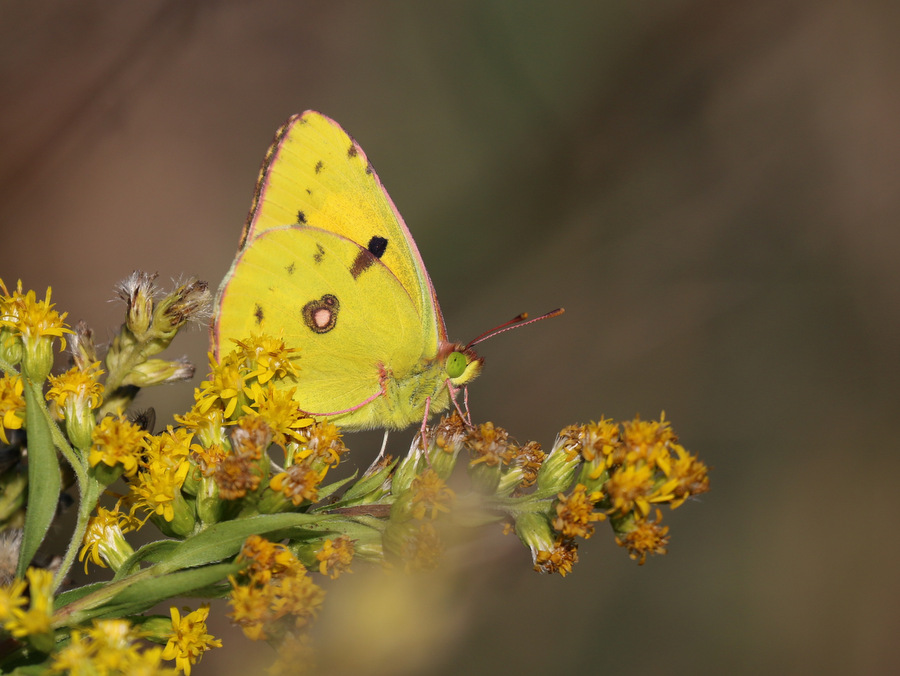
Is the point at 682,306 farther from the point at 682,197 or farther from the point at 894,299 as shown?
the point at 894,299

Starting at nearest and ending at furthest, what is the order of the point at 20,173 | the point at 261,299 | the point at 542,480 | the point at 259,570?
the point at 259,570 → the point at 542,480 → the point at 261,299 → the point at 20,173

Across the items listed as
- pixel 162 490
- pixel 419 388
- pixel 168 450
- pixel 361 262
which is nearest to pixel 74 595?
pixel 162 490

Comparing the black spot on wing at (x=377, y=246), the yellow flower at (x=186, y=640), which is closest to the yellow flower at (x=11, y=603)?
the yellow flower at (x=186, y=640)

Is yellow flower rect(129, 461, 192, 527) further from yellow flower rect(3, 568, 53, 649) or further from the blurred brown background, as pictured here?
the blurred brown background

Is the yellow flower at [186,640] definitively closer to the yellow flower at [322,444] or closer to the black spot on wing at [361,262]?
the yellow flower at [322,444]

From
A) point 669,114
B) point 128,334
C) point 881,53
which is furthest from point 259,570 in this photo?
point 881,53

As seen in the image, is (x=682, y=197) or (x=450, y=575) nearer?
(x=450, y=575)

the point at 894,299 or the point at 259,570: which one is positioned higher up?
the point at 894,299

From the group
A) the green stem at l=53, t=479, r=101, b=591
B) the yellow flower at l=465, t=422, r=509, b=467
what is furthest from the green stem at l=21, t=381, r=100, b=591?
the yellow flower at l=465, t=422, r=509, b=467
